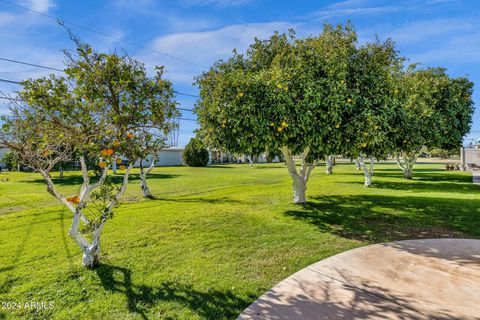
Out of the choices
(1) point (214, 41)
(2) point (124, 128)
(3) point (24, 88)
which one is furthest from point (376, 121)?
(1) point (214, 41)

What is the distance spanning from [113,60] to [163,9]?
671cm

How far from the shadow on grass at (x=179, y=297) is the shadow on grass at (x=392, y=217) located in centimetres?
359

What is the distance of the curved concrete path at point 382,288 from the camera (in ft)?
9.61

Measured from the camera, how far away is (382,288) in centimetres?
343

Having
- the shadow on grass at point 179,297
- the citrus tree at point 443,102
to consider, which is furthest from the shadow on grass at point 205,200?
the citrus tree at point 443,102

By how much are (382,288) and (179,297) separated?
2733mm

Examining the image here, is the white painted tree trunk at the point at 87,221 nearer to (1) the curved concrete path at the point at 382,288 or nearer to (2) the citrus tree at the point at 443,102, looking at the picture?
(1) the curved concrete path at the point at 382,288

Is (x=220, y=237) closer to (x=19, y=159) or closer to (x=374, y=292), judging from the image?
(x=374, y=292)

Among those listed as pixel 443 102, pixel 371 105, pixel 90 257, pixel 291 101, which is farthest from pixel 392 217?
pixel 443 102

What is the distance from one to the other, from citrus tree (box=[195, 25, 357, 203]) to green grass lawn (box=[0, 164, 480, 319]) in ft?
7.27

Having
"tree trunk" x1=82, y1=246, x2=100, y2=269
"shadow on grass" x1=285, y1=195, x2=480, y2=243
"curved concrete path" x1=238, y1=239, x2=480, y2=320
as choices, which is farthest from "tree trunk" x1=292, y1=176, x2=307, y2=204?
"tree trunk" x1=82, y1=246, x2=100, y2=269

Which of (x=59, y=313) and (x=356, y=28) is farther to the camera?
(x=356, y=28)

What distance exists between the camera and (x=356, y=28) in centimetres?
727

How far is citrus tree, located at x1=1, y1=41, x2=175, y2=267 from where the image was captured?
3.70 metres
